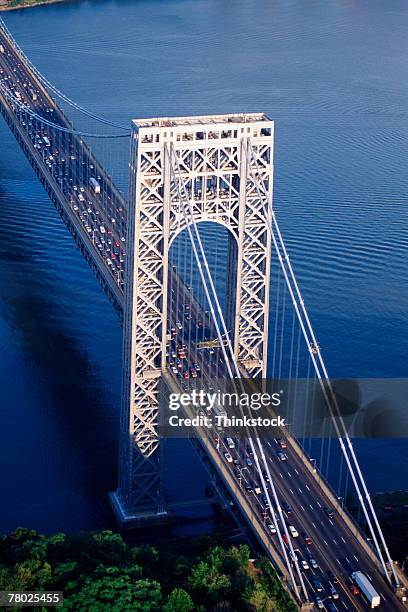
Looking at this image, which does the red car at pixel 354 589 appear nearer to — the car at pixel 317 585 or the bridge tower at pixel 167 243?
the car at pixel 317 585

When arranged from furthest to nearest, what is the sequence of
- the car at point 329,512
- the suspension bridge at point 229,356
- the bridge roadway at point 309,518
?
the car at point 329,512, the suspension bridge at point 229,356, the bridge roadway at point 309,518

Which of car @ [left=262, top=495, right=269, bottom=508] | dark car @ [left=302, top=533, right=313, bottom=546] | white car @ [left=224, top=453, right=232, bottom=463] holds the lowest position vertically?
dark car @ [left=302, top=533, right=313, bottom=546]

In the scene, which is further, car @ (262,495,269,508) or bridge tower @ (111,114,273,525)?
bridge tower @ (111,114,273,525)

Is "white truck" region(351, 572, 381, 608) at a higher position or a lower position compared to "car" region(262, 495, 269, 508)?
lower

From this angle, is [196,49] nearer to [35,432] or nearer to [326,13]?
[326,13]

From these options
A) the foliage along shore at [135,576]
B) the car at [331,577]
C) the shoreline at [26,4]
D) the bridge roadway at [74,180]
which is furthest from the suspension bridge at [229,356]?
the shoreline at [26,4]

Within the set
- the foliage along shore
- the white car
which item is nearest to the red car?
the foliage along shore

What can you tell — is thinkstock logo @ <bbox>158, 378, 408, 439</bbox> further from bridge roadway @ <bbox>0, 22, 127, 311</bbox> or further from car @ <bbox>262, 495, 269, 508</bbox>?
bridge roadway @ <bbox>0, 22, 127, 311</bbox>
